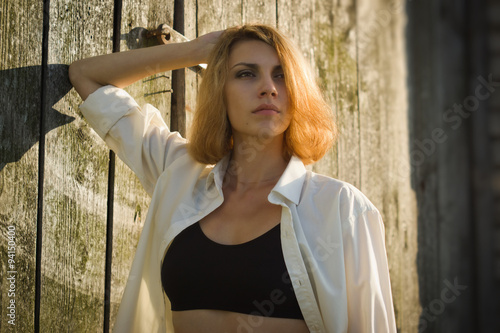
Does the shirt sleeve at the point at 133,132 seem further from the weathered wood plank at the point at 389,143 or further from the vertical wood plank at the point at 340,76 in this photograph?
the weathered wood plank at the point at 389,143

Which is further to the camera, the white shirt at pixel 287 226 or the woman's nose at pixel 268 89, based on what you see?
the woman's nose at pixel 268 89

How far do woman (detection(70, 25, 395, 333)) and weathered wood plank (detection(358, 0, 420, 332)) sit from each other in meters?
1.39

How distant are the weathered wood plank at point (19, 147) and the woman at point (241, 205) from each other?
0.63 feet

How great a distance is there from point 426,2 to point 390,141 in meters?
1.34

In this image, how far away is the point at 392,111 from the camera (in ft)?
11.5

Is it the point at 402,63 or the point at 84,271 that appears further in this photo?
the point at 402,63

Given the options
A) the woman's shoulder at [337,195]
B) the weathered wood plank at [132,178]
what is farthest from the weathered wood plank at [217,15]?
the woman's shoulder at [337,195]

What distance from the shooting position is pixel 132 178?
1.95 m

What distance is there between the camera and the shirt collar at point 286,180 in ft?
5.50

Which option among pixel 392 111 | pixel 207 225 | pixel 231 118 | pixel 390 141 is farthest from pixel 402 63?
pixel 207 225

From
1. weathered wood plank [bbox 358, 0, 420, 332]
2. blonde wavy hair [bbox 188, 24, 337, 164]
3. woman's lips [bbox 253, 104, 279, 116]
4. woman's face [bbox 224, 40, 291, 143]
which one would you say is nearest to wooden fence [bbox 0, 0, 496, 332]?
blonde wavy hair [bbox 188, 24, 337, 164]

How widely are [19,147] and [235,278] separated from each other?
32.0 inches

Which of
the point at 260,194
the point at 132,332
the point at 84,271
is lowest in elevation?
the point at 132,332

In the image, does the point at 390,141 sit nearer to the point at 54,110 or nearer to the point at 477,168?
the point at 477,168
